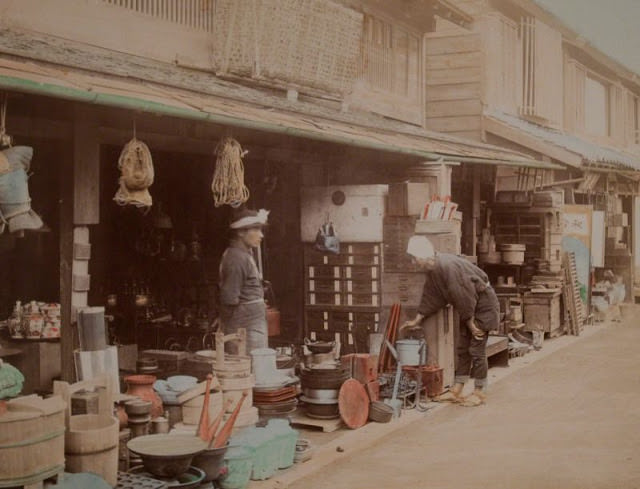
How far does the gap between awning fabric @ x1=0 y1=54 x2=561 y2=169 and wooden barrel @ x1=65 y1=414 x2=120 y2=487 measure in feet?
8.13

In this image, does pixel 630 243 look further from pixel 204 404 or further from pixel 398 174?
pixel 204 404

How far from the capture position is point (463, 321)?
12.0 m

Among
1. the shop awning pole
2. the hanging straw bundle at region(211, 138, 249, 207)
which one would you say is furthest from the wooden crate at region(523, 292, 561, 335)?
the hanging straw bundle at region(211, 138, 249, 207)

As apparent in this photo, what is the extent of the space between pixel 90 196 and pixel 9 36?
2.11 m

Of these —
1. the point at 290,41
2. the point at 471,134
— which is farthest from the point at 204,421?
the point at 471,134

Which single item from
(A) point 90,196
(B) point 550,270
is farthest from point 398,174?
(B) point 550,270

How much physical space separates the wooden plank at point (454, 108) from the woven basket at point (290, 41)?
16.1 feet

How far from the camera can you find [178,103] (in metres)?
8.04

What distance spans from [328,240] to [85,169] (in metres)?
4.76

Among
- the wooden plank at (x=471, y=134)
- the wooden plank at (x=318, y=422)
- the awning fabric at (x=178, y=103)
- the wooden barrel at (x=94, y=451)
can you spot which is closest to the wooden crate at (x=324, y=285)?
the awning fabric at (x=178, y=103)

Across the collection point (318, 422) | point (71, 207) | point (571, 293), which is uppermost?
point (71, 207)

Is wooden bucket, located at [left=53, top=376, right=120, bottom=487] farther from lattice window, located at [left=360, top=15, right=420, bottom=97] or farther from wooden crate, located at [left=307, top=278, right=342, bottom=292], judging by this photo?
lattice window, located at [left=360, top=15, right=420, bottom=97]

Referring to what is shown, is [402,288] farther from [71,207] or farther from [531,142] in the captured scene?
[531,142]

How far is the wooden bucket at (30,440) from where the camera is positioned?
19.3 feet
